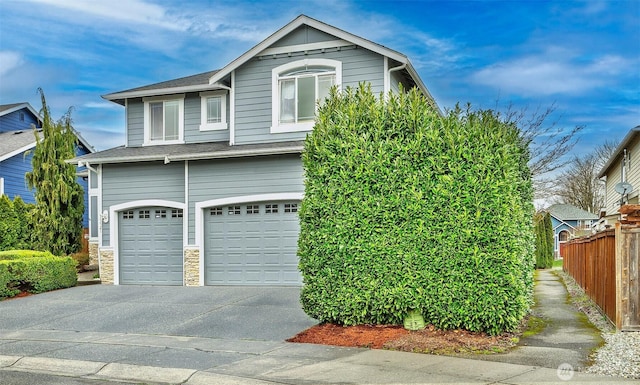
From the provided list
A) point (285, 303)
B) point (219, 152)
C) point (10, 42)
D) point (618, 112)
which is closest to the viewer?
point (285, 303)

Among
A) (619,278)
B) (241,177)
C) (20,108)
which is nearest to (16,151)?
(20,108)

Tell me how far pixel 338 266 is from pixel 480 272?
7.21ft

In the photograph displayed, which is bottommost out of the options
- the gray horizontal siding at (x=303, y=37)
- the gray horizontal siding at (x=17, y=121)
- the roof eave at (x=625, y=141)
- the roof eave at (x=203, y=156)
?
the roof eave at (x=203, y=156)

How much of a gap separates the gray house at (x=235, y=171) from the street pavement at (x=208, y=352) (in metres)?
2.87

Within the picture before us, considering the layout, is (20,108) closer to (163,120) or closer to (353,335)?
(163,120)

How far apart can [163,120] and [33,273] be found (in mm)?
6237

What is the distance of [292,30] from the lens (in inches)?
679

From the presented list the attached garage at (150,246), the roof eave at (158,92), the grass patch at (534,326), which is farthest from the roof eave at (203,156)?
the grass patch at (534,326)

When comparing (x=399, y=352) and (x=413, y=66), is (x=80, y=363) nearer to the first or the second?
(x=399, y=352)

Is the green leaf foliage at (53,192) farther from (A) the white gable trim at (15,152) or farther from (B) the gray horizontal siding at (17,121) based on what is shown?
(B) the gray horizontal siding at (17,121)


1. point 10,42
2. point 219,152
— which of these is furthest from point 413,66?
point 10,42

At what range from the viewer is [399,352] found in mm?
8531

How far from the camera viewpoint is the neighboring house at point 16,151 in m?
25.6

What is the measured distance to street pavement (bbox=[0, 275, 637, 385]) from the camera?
23.9 feet
